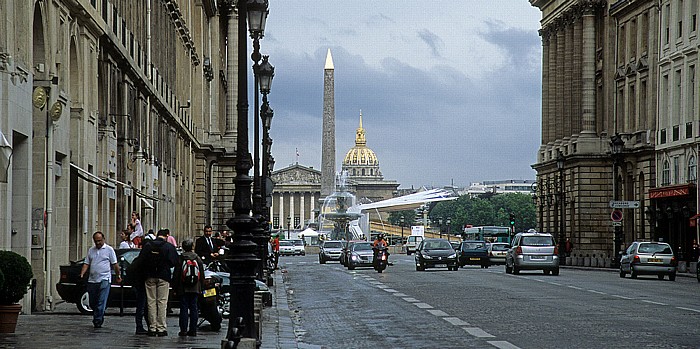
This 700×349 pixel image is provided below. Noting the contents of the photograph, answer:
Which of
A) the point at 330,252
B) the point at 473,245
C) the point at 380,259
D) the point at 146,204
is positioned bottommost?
the point at 330,252

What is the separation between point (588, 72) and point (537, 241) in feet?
153

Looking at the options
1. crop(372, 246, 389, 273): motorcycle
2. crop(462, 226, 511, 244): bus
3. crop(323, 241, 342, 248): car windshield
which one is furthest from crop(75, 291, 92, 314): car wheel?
crop(462, 226, 511, 244): bus

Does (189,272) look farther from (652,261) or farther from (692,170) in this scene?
(692,170)

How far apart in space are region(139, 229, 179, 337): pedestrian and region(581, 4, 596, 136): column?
79016mm

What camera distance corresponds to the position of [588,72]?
9869 cm

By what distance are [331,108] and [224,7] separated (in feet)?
291

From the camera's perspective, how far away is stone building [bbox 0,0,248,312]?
26.3 m

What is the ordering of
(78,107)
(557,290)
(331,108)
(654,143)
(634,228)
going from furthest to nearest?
(331,108) → (634,228) → (654,143) → (557,290) → (78,107)

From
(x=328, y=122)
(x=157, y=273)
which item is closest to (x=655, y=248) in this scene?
(x=157, y=273)

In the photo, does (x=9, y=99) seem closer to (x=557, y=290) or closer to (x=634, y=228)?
(x=557, y=290)

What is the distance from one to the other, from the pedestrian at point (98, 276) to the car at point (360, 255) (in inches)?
1653

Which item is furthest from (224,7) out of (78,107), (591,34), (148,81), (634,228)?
(78,107)

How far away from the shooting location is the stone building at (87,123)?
26.3 meters

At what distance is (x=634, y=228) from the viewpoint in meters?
85.1
